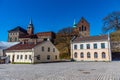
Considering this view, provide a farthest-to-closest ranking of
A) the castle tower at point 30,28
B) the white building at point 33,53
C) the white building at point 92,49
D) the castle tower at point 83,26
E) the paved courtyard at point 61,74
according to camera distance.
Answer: the castle tower at point 30,28
the castle tower at point 83,26
the white building at point 92,49
the white building at point 33,53
the paved courtyard at point 61,74

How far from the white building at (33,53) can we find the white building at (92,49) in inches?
298

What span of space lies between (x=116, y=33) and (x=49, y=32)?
157 ft

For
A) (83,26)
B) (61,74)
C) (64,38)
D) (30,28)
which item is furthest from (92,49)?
(30,28)

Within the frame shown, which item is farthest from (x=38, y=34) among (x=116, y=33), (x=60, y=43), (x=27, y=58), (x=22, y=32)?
(x=27, y=58)

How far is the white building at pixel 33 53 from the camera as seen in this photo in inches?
1336

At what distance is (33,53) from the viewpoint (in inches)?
1319

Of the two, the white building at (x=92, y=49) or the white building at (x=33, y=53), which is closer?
the white building at (x=33, y=53)

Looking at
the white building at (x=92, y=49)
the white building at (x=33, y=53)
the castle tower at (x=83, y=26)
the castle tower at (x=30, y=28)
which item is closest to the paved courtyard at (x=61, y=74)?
the white building at (x=33, y=53)

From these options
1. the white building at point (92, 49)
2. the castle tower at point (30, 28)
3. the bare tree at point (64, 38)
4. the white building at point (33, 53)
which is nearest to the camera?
the white building at point (33, 53)

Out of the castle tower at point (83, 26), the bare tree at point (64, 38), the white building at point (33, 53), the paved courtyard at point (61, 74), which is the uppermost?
the castle tower at point (83, 26)

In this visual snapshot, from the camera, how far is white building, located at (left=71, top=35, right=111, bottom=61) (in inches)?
1518

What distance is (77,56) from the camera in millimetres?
42719

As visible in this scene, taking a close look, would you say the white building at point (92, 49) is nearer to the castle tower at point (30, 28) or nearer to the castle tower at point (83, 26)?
the castle tower at point (83, 26)

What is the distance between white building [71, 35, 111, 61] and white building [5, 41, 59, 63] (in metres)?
7.56
